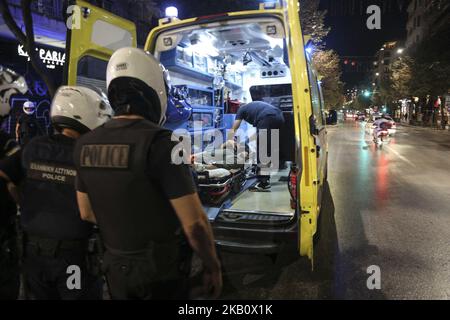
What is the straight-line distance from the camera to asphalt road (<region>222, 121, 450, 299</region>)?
3.55 meters

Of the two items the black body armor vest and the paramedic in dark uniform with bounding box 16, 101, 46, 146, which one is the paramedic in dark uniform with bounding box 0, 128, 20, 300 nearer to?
the black body armor vest

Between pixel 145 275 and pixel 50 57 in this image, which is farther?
pixel 50 57

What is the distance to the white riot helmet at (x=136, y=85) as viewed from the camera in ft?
6.23

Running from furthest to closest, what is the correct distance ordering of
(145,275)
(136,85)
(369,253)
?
(369,253), (136,85), (145,275)

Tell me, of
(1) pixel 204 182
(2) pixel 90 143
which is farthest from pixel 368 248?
(2) pixel 90 143

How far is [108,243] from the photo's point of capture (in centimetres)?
185

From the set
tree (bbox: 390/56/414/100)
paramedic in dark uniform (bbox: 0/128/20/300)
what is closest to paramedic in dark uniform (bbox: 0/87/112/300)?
paramedic in dark uniform (bbox: 0/128/20/300)

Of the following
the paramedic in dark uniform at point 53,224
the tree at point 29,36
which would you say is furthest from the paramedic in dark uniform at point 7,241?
the tree at point 29,36

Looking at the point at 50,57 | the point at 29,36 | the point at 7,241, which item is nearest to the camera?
the point at 7,241

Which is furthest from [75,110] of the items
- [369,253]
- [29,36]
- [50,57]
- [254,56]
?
[50,57]

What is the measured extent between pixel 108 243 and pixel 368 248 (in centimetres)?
371

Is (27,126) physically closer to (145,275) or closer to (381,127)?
(145,275)

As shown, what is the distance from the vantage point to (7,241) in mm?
2414

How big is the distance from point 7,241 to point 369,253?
3.79 meters
